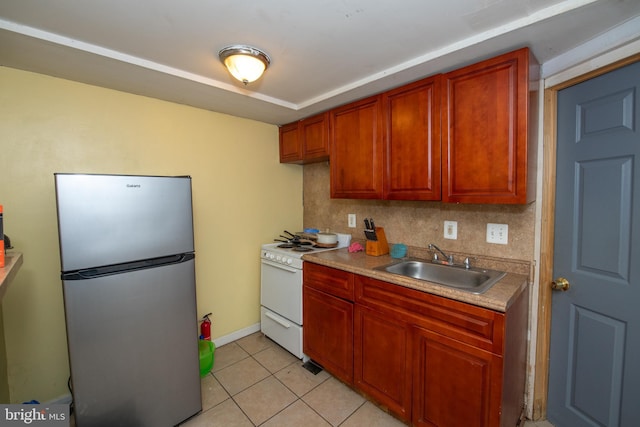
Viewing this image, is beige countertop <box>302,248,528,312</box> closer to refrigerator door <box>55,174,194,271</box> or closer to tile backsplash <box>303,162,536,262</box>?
tile backsplash <box>303,162,536,262</box>

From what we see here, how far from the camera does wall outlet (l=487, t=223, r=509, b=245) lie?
1.75 meters

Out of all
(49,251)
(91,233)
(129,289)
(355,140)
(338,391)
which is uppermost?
(355,140)

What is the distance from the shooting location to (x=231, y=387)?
2014 millimetres

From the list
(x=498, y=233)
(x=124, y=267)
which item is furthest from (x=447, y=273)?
(x=124, y=267)

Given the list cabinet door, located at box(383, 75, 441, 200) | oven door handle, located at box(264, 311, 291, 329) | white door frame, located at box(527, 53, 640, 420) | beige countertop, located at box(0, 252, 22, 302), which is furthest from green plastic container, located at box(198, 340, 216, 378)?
white door frame, located at box(527, 53, 640, 420)

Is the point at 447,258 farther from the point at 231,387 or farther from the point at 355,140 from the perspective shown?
the point at 231,387

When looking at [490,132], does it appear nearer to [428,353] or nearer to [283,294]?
[428,353]

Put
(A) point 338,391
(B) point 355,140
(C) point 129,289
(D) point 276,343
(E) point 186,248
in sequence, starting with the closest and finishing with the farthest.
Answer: (C) point 129,289, (E) point 186,248, (A) point 338,391, (B) point 355,140, (D) point 276,343

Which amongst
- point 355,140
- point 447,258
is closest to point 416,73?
point 355,140

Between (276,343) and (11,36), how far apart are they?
106 inches

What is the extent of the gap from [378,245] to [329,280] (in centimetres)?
51

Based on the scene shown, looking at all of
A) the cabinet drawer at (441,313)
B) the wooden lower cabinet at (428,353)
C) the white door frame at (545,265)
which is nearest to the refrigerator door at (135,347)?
the wooden lower cabinet at (428,353)

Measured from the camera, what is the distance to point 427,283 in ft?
4.94

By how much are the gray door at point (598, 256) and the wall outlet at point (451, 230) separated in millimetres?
560
